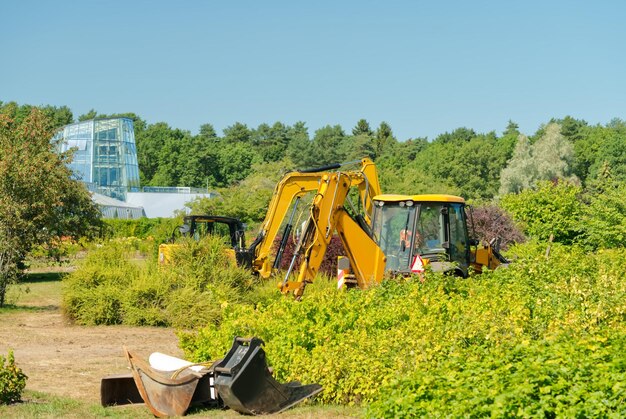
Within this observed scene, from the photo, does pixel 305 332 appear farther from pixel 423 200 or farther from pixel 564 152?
pixel 564 152

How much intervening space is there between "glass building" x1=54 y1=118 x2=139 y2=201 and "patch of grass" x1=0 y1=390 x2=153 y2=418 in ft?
219

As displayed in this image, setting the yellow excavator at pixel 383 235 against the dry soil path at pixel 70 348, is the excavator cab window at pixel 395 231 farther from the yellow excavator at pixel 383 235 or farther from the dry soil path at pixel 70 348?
the dry soil path at pixel 70 348

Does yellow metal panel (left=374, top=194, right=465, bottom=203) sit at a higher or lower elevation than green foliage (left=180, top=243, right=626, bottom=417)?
higher

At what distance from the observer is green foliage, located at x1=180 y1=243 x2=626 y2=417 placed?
25.7 ft

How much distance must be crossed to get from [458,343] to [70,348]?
8679 mm

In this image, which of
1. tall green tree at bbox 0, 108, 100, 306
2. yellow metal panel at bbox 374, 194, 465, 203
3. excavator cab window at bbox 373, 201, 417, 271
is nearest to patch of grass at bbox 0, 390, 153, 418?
excavator cab window at bbox 373, 201, 417, 271

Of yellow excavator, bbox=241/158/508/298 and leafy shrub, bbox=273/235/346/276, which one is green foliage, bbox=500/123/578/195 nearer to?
leafy shrub, bbox=273/235/346/276

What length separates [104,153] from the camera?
258 ft

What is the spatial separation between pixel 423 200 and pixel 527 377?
41.2 feet

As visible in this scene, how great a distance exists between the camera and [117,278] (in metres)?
21.3

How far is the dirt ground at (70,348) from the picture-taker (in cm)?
1316

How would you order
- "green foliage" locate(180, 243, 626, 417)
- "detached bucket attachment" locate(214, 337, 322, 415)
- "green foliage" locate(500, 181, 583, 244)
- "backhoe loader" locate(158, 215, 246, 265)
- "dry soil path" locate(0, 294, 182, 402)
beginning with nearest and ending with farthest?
"green foliage" locate(180, 243, 626, 417) → "detached bucket attachment" locate(214, 337, 322, 415) → "dry soil path" locate(0, 294, 182, 402) → "backhoe loader" locate(158, 215, 246, 265) → "green foliage" locate(500, 181, 583, 244)

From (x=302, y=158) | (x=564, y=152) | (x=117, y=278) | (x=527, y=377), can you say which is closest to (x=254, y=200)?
(x=117, y=278)

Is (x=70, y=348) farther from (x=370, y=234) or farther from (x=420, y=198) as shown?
(x=420, y=198)
